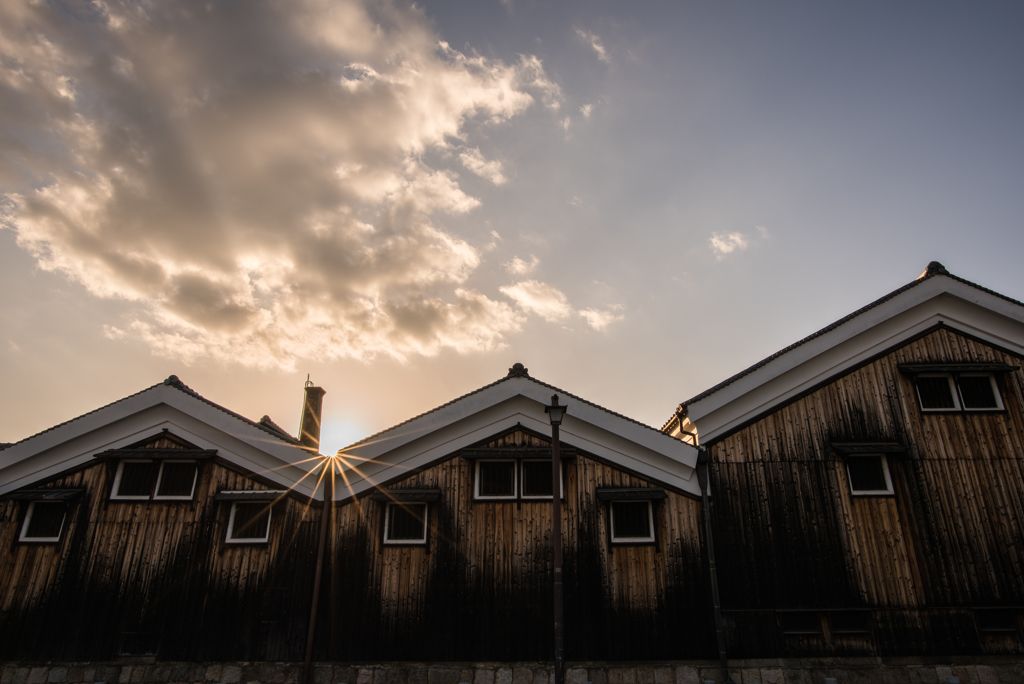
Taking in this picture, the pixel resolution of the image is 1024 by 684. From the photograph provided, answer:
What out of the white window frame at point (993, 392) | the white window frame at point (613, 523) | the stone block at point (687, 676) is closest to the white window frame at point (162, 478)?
the white window frame at point (613, 523)

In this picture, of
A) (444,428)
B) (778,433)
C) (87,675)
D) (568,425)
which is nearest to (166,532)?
(87,675)

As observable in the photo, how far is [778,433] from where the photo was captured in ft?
48.5

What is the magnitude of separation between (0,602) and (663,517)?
57.1 feet

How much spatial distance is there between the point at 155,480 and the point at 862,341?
20134mm

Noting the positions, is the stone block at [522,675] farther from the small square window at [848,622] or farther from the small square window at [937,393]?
the small square window at [937,393]

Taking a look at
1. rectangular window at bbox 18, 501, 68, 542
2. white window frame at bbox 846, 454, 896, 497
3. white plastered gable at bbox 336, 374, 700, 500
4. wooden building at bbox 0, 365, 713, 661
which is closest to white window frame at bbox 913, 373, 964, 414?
white window frame at bbox 846, 454, 896, 497

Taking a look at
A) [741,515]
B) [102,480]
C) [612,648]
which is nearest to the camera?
[612,648]

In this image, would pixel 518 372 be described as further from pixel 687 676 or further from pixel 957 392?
pixel 957 392

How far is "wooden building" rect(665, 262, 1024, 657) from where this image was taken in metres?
13.4

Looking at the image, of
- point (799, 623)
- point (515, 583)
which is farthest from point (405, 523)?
point (799, 623)

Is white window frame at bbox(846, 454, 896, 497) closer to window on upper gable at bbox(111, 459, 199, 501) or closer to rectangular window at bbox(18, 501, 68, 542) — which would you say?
window on upper gable at bbox(111, 459, 199, 501)

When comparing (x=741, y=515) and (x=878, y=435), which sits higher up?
(x=878, y=435)

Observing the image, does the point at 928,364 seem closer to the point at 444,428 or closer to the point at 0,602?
the point at 444,428

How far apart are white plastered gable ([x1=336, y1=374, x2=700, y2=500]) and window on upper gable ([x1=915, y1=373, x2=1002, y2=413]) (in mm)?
6893
